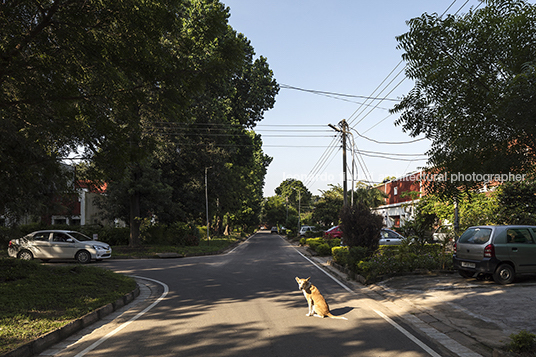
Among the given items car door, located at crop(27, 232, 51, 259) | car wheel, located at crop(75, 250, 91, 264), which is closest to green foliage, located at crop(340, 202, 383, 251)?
car wheel, located at crop(75, 250, 91, 264)

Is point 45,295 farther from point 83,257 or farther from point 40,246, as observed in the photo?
point 40,246

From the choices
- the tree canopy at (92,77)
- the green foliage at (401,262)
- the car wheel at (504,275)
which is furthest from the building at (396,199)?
the tree canopy at (92,77)

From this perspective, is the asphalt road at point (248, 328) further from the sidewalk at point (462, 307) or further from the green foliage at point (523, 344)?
the green foliage at point (523, 344)

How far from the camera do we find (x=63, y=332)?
6508 millimetres

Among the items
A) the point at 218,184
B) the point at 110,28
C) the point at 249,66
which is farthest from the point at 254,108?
the point at 110,28

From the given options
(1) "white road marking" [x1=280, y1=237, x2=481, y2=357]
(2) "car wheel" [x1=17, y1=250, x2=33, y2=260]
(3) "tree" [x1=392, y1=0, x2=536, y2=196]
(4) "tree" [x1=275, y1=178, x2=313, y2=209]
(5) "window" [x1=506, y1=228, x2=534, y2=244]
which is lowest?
(1) "white road marking" [x1=280, y1=237, x2=481, y2=357]

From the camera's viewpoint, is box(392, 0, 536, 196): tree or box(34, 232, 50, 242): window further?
box(34, 232, 50, 242): window

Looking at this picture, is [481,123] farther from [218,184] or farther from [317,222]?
[317,222]

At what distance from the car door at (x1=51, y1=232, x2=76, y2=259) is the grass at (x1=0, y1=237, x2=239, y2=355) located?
25.2 feet

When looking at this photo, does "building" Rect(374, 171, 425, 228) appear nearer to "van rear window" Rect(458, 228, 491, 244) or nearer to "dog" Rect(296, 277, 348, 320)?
"van rear window" Rect(458, 228, 491, 244)

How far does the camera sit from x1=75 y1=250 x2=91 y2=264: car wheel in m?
20.0

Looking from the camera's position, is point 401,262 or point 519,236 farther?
point 401,262

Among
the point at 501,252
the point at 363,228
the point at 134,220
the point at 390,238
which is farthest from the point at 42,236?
the point at 501,252

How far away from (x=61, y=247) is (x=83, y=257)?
116 centimetres
